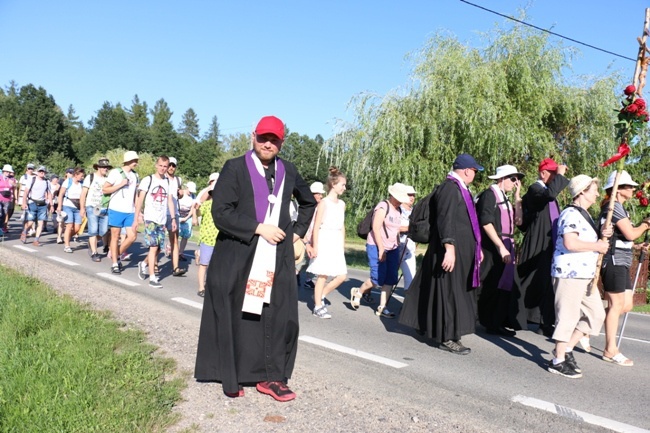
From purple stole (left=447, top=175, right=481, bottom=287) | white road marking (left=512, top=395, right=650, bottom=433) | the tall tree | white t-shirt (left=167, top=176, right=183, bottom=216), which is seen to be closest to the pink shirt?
purple stole (left=447, top=175, right=481, bottom=287)

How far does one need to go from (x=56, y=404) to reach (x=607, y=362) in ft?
17.5

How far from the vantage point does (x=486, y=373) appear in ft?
18.5

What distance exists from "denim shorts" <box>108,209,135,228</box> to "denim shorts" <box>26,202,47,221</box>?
545 centimetres

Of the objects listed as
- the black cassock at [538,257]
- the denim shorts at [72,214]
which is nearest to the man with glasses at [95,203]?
the denim shorts at [72,214]

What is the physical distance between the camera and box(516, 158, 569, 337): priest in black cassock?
290 inches

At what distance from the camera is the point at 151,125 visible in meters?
150

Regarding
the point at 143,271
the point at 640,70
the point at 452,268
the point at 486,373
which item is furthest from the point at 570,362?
the point at 143,271

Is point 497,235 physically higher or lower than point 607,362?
higher

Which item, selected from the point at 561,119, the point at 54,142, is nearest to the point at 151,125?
the point at 54,142

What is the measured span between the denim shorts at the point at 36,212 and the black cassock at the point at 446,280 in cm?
1125

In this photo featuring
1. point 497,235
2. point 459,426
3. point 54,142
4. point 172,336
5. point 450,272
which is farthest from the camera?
point 54,142

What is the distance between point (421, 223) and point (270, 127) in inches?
120

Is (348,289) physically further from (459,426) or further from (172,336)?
(459,426)

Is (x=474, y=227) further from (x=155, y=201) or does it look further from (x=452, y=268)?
(x=155, y=201)
